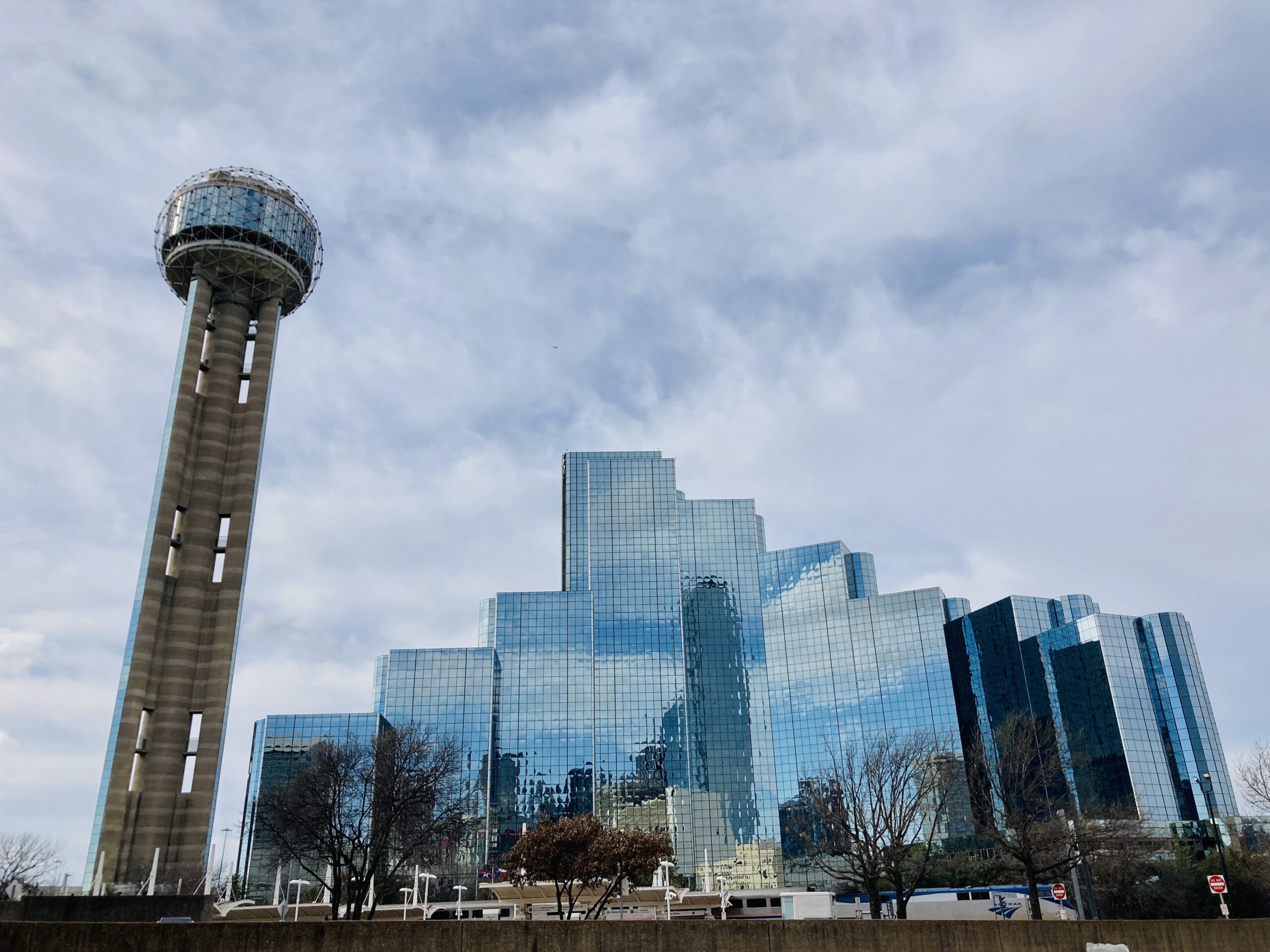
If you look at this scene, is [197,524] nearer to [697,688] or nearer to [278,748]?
[278,748]

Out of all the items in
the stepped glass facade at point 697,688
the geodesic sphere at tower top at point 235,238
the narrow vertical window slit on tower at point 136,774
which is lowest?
the narrow vertical window slit on tower at point 136,774

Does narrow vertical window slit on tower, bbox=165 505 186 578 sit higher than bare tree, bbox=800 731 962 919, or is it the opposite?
narrow vertical window slit on tower, bbox=165 505 186 578

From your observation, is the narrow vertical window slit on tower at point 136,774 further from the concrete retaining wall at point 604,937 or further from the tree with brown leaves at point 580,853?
the concrete retaining wall at point 604,937

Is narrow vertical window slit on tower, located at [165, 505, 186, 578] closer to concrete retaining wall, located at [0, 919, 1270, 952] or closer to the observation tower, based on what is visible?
the observation tower

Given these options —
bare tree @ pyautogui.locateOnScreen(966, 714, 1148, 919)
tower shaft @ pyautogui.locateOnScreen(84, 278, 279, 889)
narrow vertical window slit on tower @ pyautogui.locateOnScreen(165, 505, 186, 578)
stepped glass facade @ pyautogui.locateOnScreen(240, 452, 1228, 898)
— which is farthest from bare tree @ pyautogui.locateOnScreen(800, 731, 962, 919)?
stepped glass facade @ pyautogui.locateOnScreen(240, 452, 1228, 898)

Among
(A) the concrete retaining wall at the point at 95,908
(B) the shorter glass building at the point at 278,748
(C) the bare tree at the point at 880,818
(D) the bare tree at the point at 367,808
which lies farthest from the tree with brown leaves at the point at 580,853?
(B) the shorter glass building at the point at 278,748

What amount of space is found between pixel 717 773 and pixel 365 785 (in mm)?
93795

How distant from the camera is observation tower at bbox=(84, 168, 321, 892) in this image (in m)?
88.1

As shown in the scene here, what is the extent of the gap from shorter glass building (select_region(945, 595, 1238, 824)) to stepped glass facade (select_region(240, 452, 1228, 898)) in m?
0.59

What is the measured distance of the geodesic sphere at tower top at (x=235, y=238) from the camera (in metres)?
109

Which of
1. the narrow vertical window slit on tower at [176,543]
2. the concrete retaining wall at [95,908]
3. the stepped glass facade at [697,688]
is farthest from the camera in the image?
the stepped glass facade at [697,688]

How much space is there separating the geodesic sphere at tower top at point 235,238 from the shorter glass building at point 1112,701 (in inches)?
4457

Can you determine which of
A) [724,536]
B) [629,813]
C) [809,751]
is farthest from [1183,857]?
[724,536]

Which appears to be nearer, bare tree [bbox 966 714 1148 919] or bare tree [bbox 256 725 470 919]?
bare tree [bbox 966 714 1148 919]
